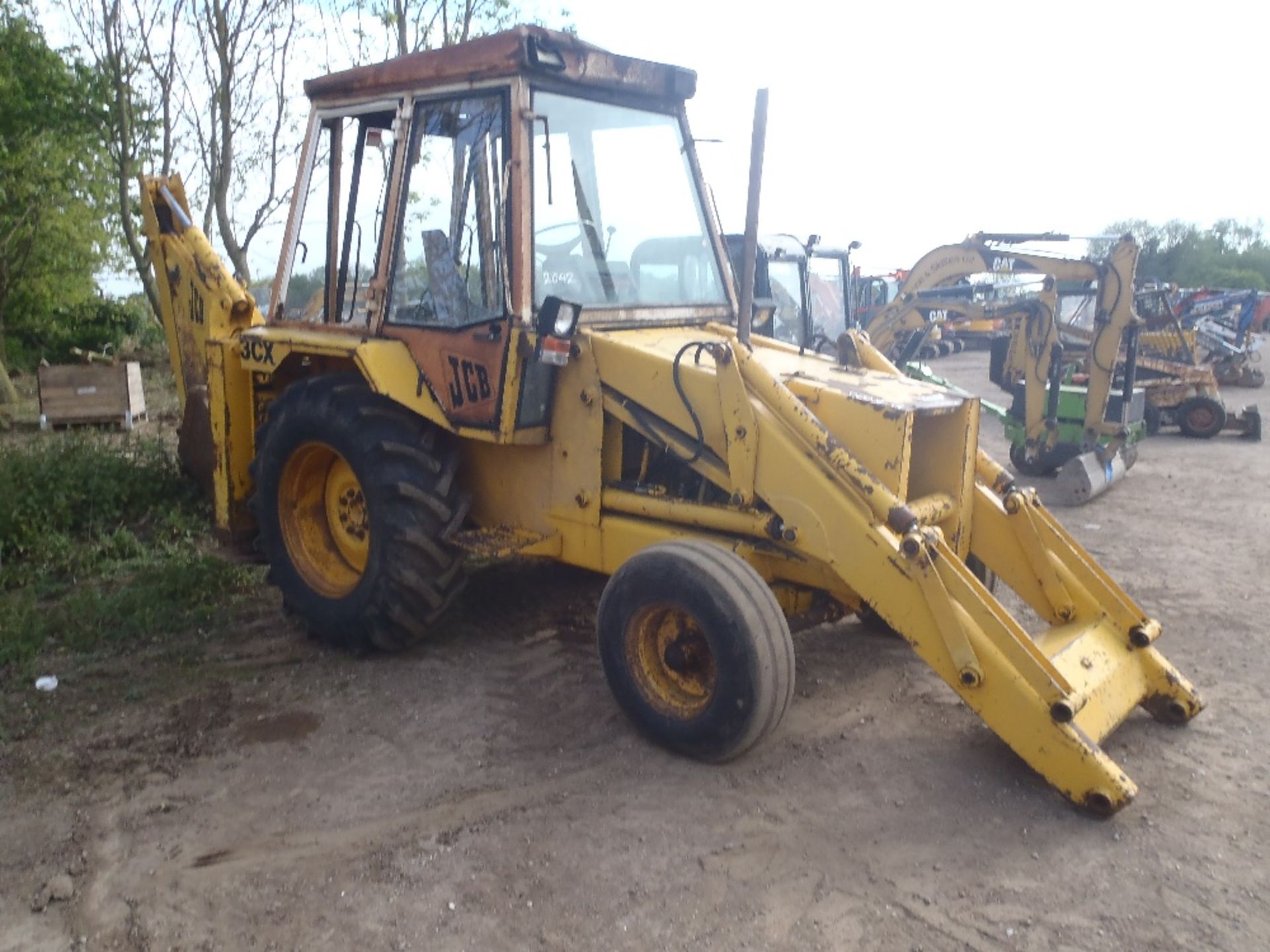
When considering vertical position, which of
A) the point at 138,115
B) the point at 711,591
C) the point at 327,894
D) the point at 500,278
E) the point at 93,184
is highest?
the point at 138,115

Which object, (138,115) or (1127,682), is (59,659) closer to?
(1127,682)

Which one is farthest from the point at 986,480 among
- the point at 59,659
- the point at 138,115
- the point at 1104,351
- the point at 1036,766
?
the point at 138,115

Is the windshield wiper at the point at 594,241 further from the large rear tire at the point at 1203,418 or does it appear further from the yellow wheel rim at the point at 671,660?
the large rear tire at the point at 1203,418

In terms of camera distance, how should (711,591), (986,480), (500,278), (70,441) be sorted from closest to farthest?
(711,591) < (500,278) < (986,480) < (70,441)

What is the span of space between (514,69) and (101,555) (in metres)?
4.04

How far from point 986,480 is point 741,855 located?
2191 millimetres

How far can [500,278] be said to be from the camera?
14.4 feet

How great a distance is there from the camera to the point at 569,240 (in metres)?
4.56

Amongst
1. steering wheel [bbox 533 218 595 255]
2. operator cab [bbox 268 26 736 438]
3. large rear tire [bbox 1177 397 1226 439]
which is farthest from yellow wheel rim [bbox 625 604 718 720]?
large rear tire [bbox 1177 397 1226 439]

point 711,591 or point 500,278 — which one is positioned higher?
point 500,278

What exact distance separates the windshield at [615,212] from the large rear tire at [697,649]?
1328 millimetres

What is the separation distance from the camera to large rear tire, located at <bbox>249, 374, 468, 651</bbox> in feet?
15.1

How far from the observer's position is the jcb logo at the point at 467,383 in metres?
4.39

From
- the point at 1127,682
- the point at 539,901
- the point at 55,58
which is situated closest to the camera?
the point at 539,901
